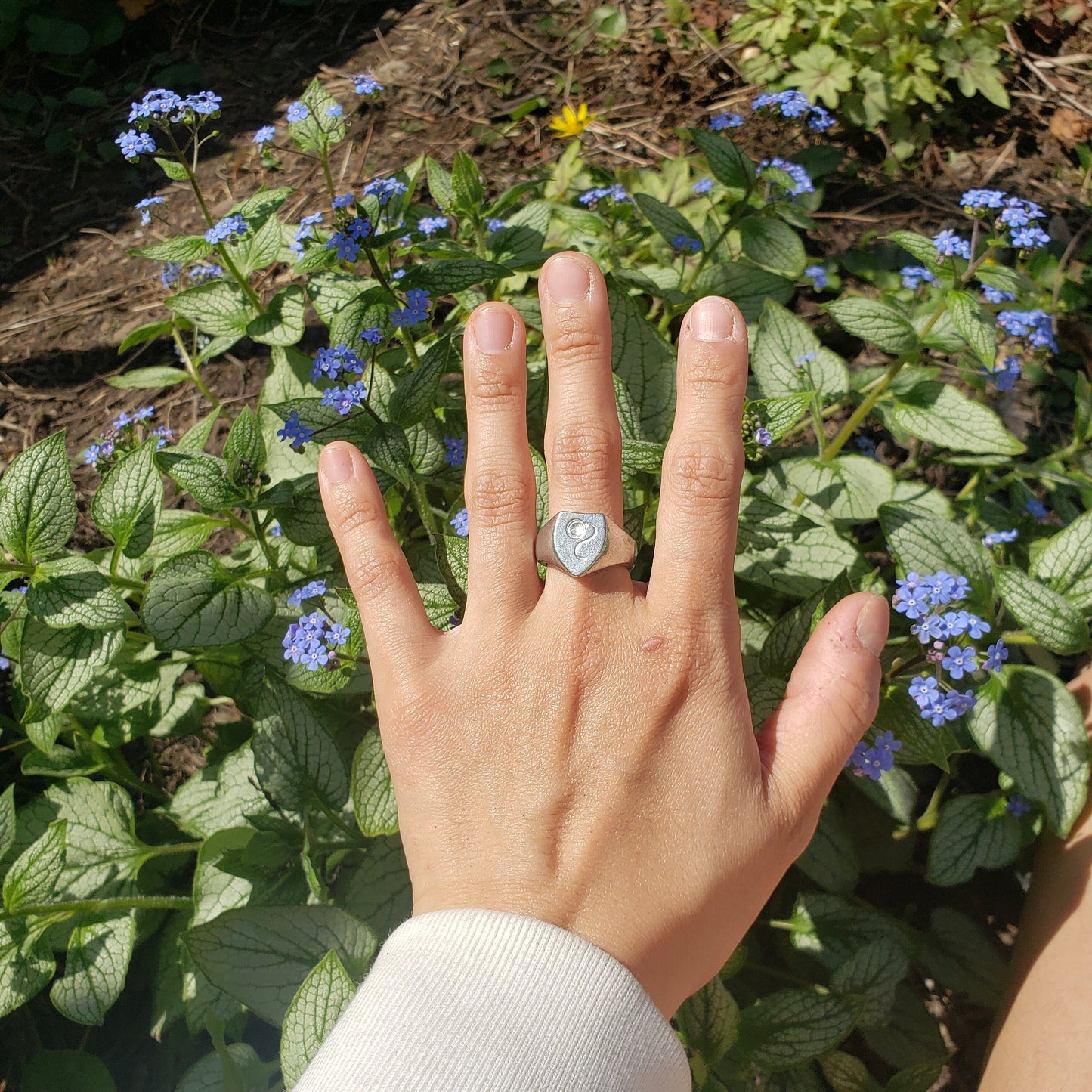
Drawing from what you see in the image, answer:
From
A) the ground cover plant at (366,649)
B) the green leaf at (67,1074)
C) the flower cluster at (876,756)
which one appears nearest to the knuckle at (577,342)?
the ground cover plant at (366,649)

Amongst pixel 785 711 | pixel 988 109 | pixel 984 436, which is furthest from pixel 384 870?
pixel 988 109

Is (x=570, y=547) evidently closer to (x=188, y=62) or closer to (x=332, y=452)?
(x=332, y=452)

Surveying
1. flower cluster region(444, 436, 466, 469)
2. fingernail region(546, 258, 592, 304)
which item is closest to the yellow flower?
flower cluster region(444, 436, 466, 469)

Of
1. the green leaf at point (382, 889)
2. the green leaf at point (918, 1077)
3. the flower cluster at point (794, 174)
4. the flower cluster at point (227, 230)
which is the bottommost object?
the green leaf at point (918, 1077)

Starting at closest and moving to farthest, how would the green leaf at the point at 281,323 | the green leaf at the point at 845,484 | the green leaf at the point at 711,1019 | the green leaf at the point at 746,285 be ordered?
the green leaf at the point at 711,1019
the green leaf at the point at 845,484
the green leaf at the point at 281,323
the green leaf at the point at 746,285

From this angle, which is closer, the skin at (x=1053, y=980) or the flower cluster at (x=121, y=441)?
the skin at (x=1053, y=980)

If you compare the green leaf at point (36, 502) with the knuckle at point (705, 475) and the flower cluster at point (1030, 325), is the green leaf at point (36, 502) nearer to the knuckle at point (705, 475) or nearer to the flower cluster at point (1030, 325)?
the knuckle at point (705, 475)
